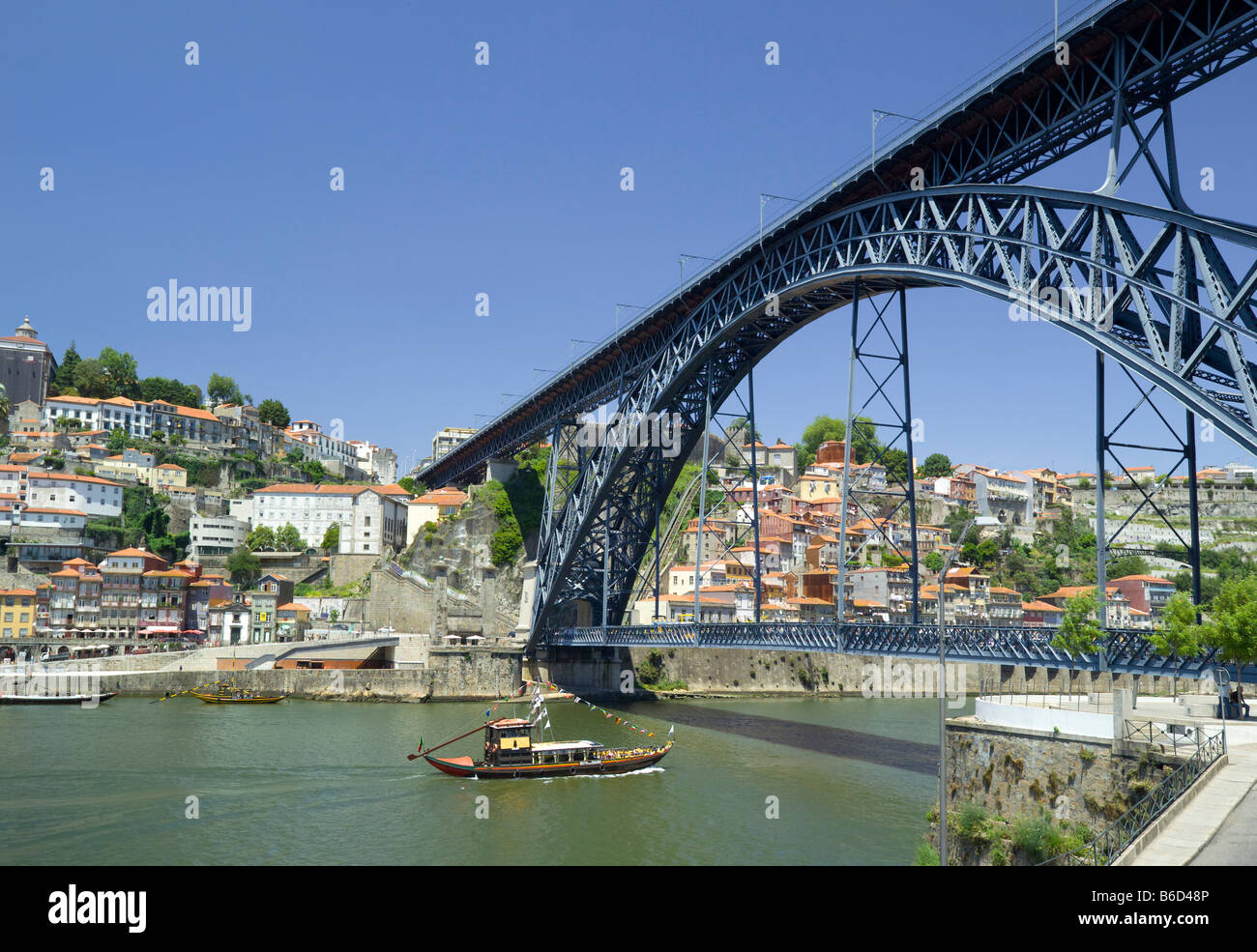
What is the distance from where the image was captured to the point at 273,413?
114 m

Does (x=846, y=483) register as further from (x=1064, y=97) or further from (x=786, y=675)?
(x=786, y=675)

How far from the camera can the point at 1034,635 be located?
72.3 feet

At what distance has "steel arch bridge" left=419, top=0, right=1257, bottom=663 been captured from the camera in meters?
17.7

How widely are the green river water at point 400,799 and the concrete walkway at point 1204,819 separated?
697 cm

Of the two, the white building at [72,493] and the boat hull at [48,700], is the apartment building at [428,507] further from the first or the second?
the boat hull at [48,700]

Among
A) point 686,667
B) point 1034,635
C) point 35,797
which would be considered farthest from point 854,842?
point 686,667

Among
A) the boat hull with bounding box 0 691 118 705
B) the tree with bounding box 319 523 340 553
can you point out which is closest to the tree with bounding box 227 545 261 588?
the tree with bounding box 319 523 340 553

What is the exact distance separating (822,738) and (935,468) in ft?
270

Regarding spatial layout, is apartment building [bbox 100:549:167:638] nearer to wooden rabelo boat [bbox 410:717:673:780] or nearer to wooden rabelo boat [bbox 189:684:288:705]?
wooden rabelo boat [bbox 189:684:288:705]

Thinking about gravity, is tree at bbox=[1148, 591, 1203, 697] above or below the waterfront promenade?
above

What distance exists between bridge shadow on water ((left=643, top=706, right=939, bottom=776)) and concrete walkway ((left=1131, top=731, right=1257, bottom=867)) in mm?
14121

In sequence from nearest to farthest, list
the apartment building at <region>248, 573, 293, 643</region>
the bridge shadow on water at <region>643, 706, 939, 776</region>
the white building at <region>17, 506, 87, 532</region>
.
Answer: the bridge shadow on water at <region>643, 706, 939, 776</region>, the apartment building at <region>248, 573, 293, 643</region>, the white building at <region>17, 506, 87, 532</region>
